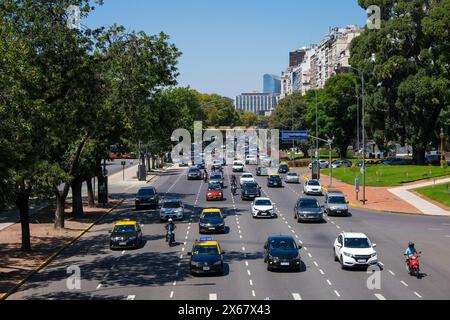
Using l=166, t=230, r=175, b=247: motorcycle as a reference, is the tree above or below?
above

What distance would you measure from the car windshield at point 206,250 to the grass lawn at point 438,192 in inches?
1130

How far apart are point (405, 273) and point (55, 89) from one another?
17361 mm

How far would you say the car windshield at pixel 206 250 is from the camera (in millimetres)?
24969

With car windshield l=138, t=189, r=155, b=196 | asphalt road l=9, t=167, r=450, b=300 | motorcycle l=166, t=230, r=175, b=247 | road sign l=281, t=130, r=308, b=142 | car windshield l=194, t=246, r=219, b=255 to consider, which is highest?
road sign l=281, t=130, r=308, b=142

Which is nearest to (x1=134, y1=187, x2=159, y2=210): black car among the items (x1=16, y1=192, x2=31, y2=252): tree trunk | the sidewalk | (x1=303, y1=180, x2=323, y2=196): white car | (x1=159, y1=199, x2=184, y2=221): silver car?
(x1=159, y1=199, x2=184, y2=221): silver car

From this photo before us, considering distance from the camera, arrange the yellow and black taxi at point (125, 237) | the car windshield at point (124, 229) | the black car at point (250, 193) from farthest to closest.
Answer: the black car at point (250, 193), the car windshield at point (124, 229), the yellow and black taxi at point (125, 237)

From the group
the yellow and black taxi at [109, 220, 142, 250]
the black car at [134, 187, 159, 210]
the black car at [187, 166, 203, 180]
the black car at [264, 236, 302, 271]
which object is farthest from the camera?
the black car at [187, 166, 203, 180]

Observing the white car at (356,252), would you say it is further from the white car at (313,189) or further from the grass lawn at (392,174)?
the grass lawn at (392,174)

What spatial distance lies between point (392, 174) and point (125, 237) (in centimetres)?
4594

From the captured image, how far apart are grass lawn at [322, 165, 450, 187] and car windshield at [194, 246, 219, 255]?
4086 cm

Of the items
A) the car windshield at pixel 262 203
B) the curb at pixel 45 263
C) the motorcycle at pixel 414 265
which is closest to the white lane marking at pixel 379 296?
the motorcycle at pixel 414 265

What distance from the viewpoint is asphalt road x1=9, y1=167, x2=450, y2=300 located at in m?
21.3

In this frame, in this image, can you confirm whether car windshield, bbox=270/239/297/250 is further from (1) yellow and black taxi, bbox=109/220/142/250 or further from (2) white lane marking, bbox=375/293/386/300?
(1) yellow and black taxi, bbox=109/220/142/250
